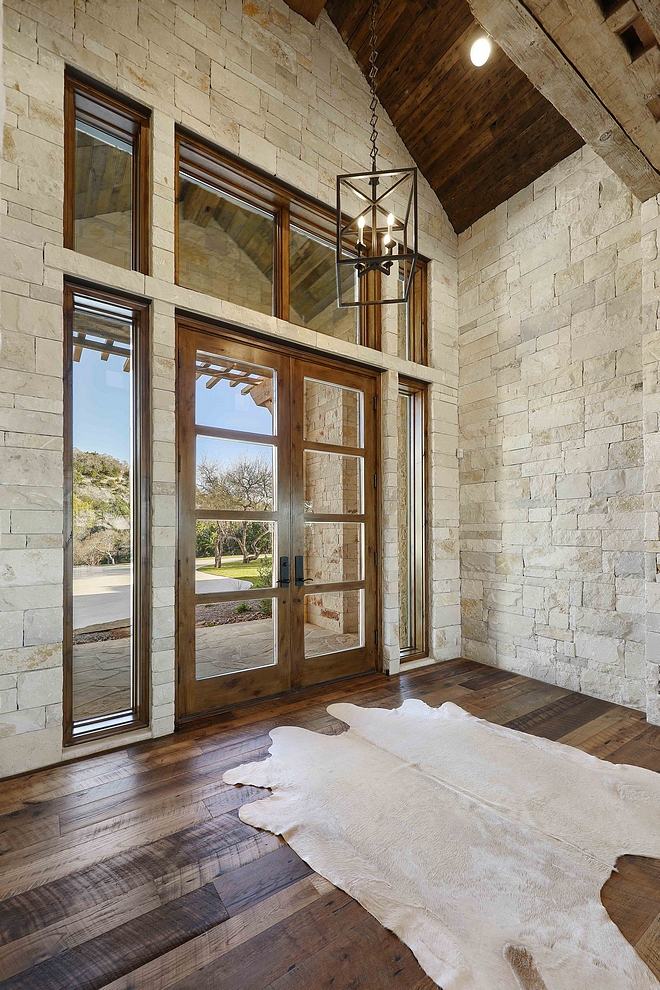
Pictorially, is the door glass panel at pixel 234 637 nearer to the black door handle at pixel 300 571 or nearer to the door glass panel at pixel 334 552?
the black door handle at pixel 300 571

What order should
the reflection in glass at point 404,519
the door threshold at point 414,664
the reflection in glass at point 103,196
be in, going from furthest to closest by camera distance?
the reflection in glass at point 404,519 → the door threshold at point 414,664 → the reflection in glass at point 103,196

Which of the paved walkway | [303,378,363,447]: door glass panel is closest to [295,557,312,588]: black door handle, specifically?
the paved walkway

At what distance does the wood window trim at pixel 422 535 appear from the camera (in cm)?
482

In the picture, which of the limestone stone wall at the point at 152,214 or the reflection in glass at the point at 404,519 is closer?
the limestone stone wall at the point at 152,214

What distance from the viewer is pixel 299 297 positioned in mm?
4098

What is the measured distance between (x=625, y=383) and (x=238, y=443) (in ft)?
9.08

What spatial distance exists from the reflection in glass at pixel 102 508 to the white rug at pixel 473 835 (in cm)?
105

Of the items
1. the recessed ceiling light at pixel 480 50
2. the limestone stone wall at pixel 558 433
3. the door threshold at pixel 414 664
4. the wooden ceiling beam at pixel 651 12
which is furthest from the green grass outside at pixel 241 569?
the recessed ceiling light at pixel 480 50

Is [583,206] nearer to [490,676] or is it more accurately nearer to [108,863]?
[490,676]

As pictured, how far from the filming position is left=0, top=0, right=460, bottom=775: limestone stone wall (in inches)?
108

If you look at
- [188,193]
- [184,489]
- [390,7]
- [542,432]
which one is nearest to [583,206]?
[542,432]

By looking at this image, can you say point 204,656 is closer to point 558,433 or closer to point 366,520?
point 366,520

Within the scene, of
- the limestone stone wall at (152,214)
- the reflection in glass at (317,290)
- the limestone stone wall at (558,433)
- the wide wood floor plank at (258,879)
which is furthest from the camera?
the reflection in glass at (317,290)

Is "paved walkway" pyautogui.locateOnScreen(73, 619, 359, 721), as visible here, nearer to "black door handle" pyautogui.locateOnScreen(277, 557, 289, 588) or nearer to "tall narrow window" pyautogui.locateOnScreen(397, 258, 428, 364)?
"black door handle" pyautogui.locateOnScreen(277, 557, 289, 588)
